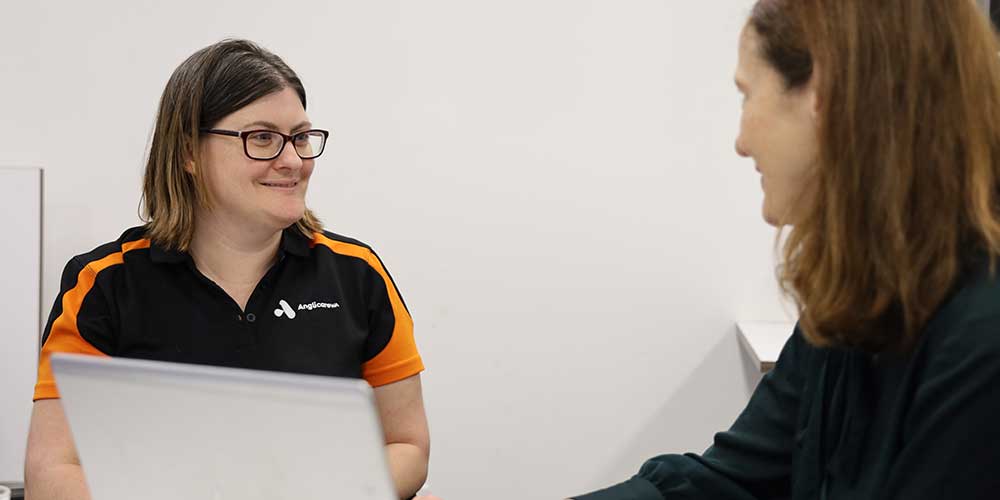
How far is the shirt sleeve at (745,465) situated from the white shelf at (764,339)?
93cm

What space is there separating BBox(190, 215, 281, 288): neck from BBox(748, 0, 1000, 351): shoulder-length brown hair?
1068mm

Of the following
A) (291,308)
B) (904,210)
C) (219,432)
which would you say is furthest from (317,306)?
(904,210)

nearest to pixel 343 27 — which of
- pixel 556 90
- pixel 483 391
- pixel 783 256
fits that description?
pixel 556 90

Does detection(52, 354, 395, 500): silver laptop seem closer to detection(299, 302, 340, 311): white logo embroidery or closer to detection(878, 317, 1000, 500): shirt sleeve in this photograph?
detection(878, 317, 1000, 500): shirt sleeve

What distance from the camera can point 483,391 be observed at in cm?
290

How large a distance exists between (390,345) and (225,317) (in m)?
0.28

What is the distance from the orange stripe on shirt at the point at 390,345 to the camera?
72.4 inches

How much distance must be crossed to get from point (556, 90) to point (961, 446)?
199 cm

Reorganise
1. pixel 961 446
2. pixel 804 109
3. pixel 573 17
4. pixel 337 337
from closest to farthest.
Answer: pixel 961 446
pixel 804 109
pixel 337 337
pixel 573 17

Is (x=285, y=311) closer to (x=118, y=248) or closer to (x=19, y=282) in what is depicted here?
(x=118, y=248)

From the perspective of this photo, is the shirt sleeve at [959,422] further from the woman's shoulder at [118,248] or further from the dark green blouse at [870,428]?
the woman's shoulder at [118,248]

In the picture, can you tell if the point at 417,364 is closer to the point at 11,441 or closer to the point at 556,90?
the point at 556,90

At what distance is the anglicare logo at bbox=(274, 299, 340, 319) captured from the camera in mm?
1783

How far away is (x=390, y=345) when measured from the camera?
1842 mm
